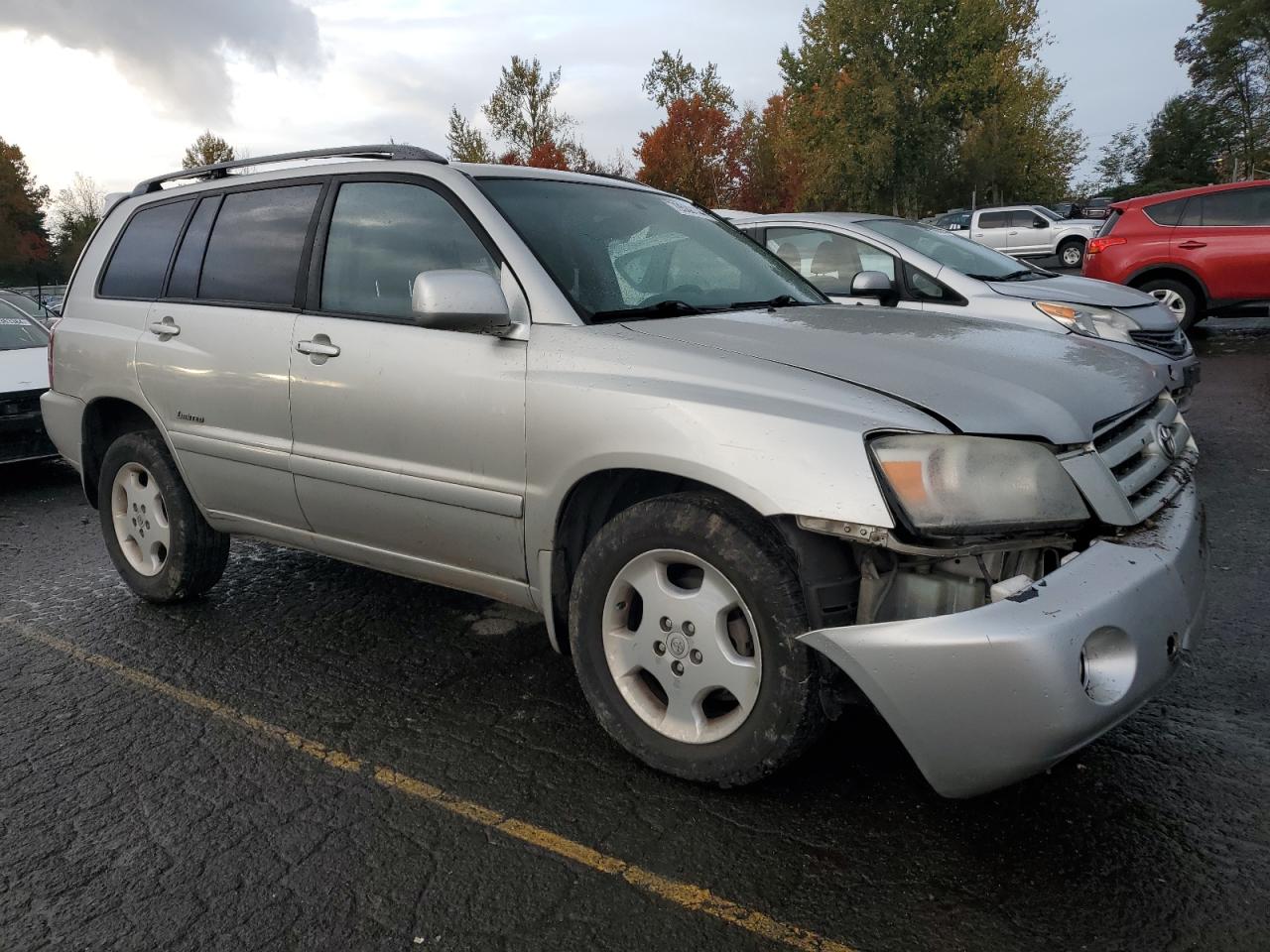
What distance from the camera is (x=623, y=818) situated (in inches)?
104

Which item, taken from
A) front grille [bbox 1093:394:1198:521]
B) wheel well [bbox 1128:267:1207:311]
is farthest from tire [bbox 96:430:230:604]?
wheel well [bbox 1128:267:1207:311]

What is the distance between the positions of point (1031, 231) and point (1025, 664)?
89.6 feet

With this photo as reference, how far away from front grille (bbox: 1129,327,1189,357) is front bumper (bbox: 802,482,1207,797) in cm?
478

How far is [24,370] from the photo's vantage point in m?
7.71

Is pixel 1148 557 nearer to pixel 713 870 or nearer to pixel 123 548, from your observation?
pixel 713 870

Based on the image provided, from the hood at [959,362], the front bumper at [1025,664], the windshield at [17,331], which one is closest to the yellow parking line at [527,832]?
the front bumper at [1025,664]

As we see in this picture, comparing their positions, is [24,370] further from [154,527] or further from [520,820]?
[520,820]

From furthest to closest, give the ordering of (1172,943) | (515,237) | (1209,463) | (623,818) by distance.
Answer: (1209,463)
(515,237)
(623,818)
(1172,943)

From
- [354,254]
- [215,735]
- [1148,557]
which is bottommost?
[215,735]

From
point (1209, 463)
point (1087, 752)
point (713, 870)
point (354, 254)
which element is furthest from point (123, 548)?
point (1209, 463)

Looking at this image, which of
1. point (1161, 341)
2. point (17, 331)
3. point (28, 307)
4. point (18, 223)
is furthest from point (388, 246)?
point (18, 223)

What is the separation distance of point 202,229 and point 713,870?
11.0 feet

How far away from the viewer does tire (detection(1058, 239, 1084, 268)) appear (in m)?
27.0

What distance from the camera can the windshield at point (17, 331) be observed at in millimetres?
8266
